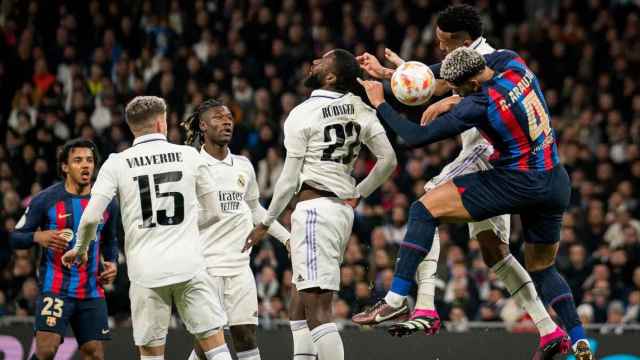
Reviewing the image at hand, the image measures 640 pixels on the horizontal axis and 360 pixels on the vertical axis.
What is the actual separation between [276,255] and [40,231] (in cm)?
508

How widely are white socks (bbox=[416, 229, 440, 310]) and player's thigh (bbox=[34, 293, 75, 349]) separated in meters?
3.07

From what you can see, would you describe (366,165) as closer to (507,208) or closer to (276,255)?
(276,255)

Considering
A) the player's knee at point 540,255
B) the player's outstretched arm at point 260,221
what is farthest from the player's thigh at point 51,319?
the player's knee at point 540,255

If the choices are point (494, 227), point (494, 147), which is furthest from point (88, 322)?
point (494, 147)

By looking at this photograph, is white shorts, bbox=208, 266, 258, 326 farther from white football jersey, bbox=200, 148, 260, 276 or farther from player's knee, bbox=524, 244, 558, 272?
player's knee, bbox=524, 244, 558, 272

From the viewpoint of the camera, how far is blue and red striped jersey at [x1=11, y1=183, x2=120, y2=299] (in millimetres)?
9516

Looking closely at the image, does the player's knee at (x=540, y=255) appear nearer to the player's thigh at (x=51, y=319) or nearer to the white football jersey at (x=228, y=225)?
the white football jersey at (x=228, y=225)

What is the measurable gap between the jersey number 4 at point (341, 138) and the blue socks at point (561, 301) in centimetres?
168

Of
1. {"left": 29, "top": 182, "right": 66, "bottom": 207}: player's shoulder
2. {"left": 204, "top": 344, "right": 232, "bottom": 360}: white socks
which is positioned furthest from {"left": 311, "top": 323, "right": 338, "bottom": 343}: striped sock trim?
{"left": 29, "top": 182, "right": 66, "bottom": 207}: player's shoulder

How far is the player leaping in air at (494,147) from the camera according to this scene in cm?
753

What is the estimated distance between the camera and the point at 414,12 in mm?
17344

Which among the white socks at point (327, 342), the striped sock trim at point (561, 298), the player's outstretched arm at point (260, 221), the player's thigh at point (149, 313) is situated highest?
the player's outstretched arm at point (260, 221)

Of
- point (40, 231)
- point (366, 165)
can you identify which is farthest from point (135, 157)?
point (366, 165)

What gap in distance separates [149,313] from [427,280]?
2.12 m
